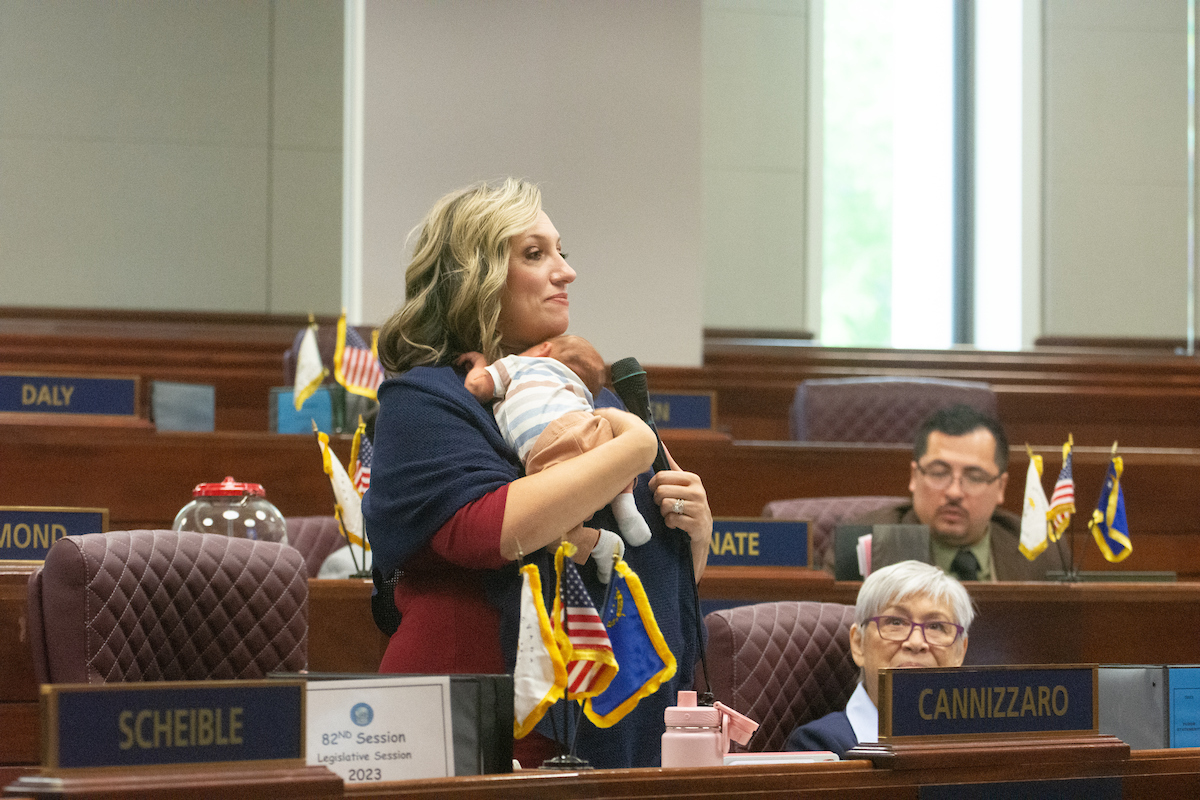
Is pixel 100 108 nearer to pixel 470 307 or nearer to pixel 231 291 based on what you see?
pixel 231 291

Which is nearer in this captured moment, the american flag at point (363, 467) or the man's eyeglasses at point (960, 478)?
the american flag at point (363, 467)

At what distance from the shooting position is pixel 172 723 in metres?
0.98

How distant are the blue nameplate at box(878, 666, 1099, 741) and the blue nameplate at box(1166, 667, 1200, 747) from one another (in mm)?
386

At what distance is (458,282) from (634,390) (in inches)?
10.0

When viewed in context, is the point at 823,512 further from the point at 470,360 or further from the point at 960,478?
the point at 470,360

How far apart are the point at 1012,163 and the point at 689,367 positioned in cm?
258

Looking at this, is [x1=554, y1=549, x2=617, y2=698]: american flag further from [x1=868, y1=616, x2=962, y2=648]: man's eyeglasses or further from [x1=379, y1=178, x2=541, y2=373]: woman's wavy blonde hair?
[x1=868, y1=616, x2=962, y2=648]: man's eyeglasses

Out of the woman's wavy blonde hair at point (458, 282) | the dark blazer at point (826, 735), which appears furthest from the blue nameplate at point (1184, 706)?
the woman's wavy blonde hair at point (458, 282)

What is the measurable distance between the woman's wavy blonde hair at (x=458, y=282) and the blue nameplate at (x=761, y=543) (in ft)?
4.28

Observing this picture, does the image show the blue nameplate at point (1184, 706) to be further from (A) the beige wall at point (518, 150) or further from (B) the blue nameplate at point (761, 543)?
(A) the beige wall at point (518, 150)

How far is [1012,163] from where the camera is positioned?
274 inches

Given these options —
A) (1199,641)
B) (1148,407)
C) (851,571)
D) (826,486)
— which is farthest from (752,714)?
(1148,407)

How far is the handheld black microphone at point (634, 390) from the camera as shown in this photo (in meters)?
1.60

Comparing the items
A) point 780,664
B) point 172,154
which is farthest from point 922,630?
point 172,154
